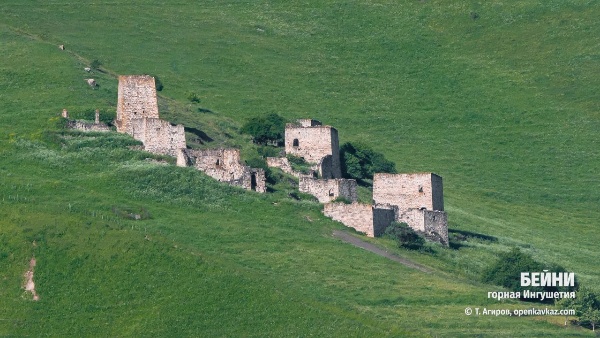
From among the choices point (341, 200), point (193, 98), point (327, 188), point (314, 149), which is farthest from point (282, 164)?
point (193, 98)

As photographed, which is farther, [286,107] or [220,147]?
[286,107]

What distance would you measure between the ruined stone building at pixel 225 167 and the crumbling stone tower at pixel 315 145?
7523mm

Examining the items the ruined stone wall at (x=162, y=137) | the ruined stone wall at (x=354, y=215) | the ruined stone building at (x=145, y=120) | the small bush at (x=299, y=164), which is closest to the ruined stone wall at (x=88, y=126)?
the ruined stone building at (x=145, y=120)

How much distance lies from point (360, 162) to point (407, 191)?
9570 mm

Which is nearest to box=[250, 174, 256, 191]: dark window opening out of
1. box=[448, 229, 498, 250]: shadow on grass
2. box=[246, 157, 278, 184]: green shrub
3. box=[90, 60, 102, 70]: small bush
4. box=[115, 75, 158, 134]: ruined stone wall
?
box=[246, 157, 278, 184]: green shrub

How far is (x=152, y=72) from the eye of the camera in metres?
129

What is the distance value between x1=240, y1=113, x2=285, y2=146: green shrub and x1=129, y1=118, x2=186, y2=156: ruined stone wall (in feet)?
32.7

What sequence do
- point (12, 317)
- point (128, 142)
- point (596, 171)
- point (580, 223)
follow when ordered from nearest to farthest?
point (12, 317) → point (128, 142) → point (580, 223) → point (596, 171)

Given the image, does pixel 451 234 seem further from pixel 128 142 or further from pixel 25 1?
pixel 25 1

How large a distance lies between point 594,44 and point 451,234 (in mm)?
52391

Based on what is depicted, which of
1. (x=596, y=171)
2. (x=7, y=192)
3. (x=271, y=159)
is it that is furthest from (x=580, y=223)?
(x=7, y=192)

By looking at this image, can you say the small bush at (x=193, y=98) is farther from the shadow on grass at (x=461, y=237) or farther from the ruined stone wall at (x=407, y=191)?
the shadow on grass at (x=461, y=237)

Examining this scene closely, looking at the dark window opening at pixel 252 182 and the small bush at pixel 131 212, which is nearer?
the small bush at pixel 131 212

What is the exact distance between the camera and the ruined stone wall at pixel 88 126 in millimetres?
98312
